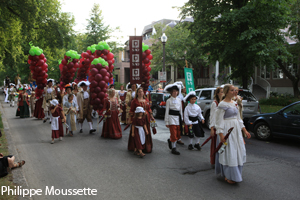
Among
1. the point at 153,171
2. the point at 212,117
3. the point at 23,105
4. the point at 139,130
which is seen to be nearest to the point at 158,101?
the point at 139,130

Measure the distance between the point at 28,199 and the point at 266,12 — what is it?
41.0 ft

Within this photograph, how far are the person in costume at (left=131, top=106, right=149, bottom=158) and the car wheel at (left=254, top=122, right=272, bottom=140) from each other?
4.79 metres

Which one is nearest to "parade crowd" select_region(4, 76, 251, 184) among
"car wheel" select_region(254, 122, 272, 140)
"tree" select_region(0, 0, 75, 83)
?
"car wheel" select_region(254, 122, 272, 140)

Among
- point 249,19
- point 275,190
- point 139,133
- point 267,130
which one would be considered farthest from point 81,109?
point 249,19

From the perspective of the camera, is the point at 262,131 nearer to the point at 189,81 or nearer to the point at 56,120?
the point at 189,81

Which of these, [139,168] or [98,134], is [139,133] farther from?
[98,134]

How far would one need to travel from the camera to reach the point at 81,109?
424 inches

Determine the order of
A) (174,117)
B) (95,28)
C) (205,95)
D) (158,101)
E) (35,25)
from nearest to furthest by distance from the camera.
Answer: (174,117), (205,95), (35,25), (158,101), (95,28)

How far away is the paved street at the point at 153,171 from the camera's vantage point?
4492mm

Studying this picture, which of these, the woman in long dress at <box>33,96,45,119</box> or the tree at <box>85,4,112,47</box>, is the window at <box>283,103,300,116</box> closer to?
the woman in long dress at <box>33,96,45,119</box>

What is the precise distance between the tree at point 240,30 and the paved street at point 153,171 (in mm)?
5648

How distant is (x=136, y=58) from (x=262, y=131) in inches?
219

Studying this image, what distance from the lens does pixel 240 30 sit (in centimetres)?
1355

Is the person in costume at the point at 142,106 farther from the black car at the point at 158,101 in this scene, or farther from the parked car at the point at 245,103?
the black car at the point at 158,101
